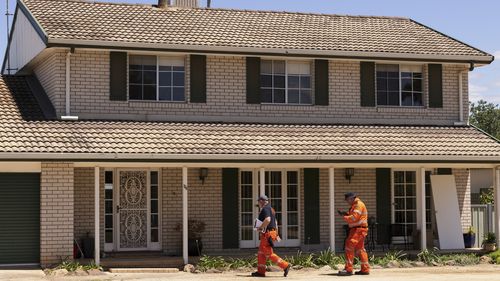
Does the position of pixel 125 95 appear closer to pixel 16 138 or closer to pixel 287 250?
pixel 16 138

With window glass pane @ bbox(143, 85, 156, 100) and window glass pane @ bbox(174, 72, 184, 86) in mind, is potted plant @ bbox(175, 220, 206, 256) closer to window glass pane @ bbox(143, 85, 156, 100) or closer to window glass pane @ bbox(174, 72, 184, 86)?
window glass pane @ bbox(143, 85, 156, 100)

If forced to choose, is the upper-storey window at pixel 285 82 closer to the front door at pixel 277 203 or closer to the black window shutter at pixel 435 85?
the front door at pixel 277 203

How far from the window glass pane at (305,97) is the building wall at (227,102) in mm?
249

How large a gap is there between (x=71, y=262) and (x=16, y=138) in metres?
2.98

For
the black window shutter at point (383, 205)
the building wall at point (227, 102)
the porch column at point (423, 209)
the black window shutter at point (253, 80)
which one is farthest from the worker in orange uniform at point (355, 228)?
the black window shutter at point (253, 80)

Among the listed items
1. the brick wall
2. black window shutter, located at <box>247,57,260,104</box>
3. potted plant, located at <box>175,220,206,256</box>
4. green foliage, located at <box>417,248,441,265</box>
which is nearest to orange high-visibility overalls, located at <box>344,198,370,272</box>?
green foliage, located at <box>417,248,441,265</box>

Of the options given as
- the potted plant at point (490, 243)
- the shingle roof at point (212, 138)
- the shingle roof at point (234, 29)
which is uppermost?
the shingle roof at point (234, 29)

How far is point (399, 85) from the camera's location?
2716 cm

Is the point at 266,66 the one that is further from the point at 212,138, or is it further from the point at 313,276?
the point at 313,276

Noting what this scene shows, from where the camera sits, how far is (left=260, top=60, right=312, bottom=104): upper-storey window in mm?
26109

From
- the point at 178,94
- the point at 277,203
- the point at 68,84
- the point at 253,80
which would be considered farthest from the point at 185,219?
the point at 253,80

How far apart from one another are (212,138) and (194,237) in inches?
96.9

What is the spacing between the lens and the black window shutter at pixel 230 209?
82.2 ft

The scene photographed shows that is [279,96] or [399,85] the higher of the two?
[399,85]
